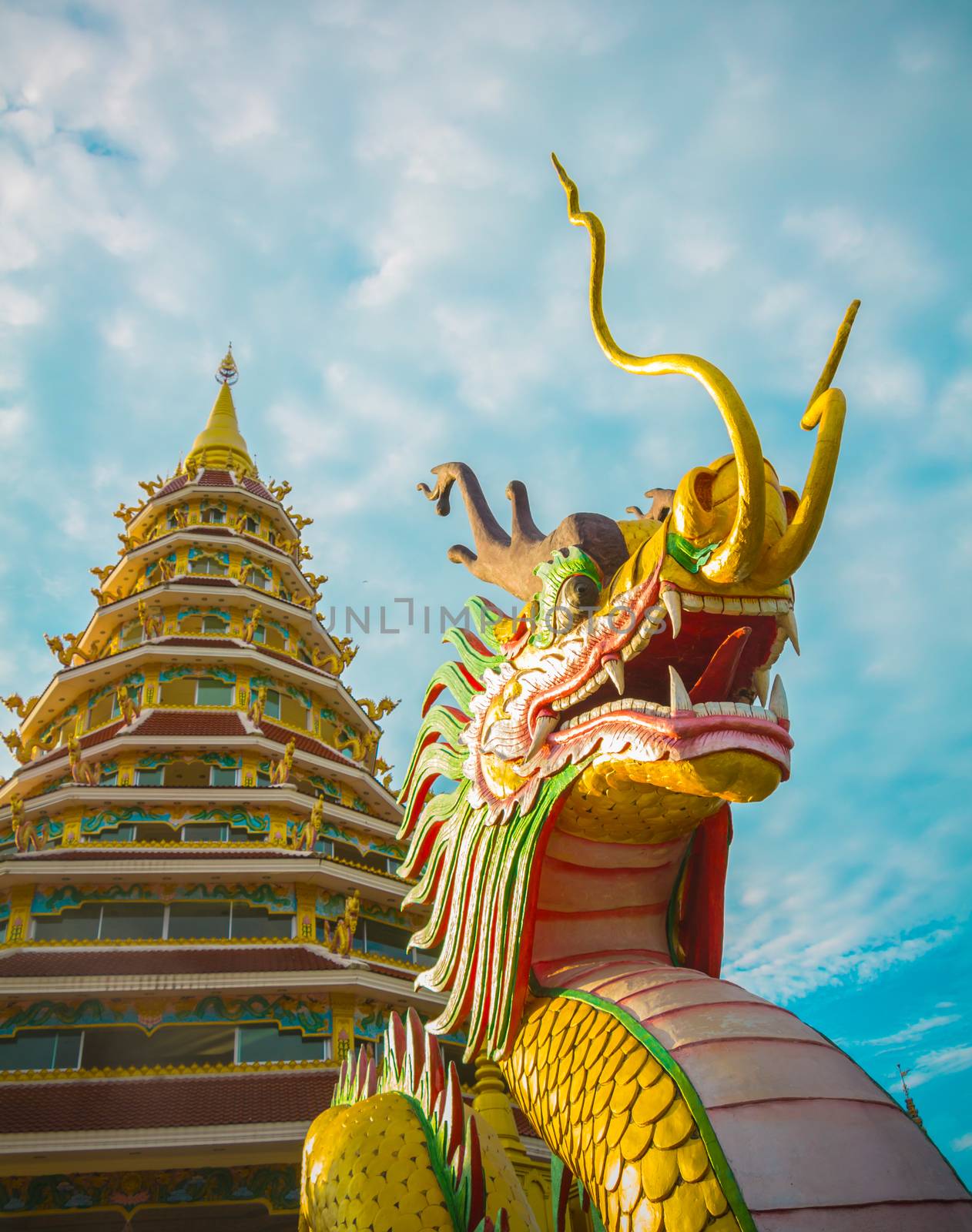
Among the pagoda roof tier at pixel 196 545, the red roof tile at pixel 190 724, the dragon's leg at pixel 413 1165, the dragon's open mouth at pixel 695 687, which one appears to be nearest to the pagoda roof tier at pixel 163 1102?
the red roof tile at pixel 190 724

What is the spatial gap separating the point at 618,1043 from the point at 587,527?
1832 millimetres

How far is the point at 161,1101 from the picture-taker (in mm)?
10648

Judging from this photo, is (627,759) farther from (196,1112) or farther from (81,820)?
(81,820)

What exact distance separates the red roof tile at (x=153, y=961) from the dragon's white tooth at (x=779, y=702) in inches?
405

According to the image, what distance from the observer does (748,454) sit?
2906 mm

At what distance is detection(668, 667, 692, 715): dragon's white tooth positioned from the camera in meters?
3.00

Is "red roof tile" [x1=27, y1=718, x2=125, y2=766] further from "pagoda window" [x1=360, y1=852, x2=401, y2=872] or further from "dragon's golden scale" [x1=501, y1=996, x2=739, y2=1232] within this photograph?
"dragon's golden scale" [x1=501, y1=996, x2=739, y2=1232]

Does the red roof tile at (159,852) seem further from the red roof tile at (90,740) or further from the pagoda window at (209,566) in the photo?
the pagoda window at (209,566)

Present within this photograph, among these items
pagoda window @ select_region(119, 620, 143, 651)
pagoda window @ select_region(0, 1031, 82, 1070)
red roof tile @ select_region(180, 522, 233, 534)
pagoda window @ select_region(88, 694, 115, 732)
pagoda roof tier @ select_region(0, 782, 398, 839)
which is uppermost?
red roof tile @ select_region(180, 522, 233, 534)

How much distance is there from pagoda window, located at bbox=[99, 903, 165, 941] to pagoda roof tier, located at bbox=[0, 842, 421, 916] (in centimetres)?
41

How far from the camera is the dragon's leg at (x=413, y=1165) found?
3.28 m

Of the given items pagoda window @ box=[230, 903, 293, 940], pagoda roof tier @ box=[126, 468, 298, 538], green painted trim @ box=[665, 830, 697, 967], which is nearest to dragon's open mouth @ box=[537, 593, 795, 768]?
green painted trim @ box=[665, 830, 697, 967]

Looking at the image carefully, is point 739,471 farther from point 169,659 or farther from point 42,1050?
point 169,659

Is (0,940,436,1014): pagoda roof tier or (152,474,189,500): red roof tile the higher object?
(152,474,189,500): red roof tile
